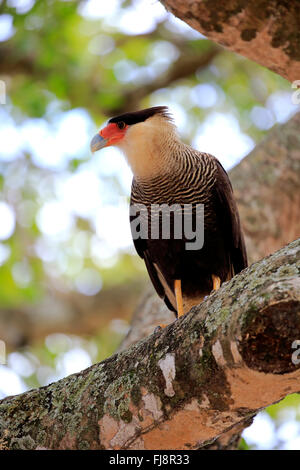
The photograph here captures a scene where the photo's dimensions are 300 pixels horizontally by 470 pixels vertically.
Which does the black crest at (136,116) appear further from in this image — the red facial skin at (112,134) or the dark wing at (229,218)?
the dark wing at (229,218)

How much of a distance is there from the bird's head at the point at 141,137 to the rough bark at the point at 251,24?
3.22 ft

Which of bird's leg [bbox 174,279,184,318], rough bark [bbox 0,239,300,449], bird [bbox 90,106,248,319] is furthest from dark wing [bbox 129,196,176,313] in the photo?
rough bark [bbox 0,239,300,449]

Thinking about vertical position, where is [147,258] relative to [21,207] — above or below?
above

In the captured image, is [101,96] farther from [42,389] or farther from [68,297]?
[42,389]

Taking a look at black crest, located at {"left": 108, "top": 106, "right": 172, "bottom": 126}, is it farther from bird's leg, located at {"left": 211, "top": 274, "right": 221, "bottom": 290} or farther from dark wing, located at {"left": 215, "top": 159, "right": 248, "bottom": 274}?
bird's leg, located at {"left": 211, "top": 274, "right": 221, "bottom": 290}

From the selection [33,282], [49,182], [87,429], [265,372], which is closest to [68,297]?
[33,282]

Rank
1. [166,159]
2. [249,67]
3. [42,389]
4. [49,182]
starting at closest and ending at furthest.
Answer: [42,389] → [166,159] → [249,67] → [49,182]

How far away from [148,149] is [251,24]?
130 cm

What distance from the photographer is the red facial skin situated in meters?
4.74

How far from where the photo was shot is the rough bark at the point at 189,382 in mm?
2113

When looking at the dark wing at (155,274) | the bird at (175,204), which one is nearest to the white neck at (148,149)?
the bird at (175,204)

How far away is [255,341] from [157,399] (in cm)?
57
